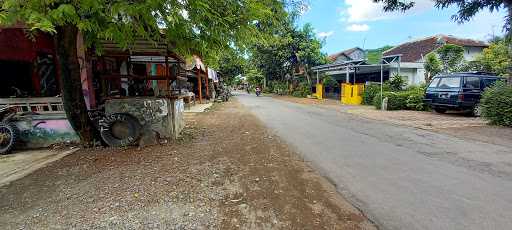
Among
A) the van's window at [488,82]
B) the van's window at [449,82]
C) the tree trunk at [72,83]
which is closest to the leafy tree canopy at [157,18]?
the tree trunk at [72,83]

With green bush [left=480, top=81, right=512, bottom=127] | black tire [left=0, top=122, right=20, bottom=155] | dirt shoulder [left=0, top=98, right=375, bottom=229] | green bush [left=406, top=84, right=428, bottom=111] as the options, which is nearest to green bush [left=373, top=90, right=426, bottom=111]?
green bush [left=406, top=84, right=428, bottom=111]

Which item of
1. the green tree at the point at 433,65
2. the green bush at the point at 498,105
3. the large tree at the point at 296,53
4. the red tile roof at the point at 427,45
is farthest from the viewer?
the large tree at the point at 296,53

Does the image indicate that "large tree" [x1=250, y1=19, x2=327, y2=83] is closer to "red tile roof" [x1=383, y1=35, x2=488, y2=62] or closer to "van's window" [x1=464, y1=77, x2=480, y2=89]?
"red tile roof" [x1=383, y1=35, x2=488, y2=62]

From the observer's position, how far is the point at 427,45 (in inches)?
1192

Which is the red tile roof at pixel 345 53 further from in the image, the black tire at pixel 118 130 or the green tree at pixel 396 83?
the black tire at pixel 118 130

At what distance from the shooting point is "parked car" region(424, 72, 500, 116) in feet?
40.0

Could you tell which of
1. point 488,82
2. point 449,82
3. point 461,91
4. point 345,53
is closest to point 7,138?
point 461,91

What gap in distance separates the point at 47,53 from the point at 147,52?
8.50ft

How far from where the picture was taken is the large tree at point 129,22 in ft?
13.0

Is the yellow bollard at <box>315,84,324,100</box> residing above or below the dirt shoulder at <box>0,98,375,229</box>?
above

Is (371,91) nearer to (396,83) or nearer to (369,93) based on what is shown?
(369,93)

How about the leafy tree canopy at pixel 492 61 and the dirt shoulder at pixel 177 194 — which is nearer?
the dirt shoulder at pixel 177 194

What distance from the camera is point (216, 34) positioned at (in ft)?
17.3

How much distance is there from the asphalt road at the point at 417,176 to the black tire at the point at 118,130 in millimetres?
3735
